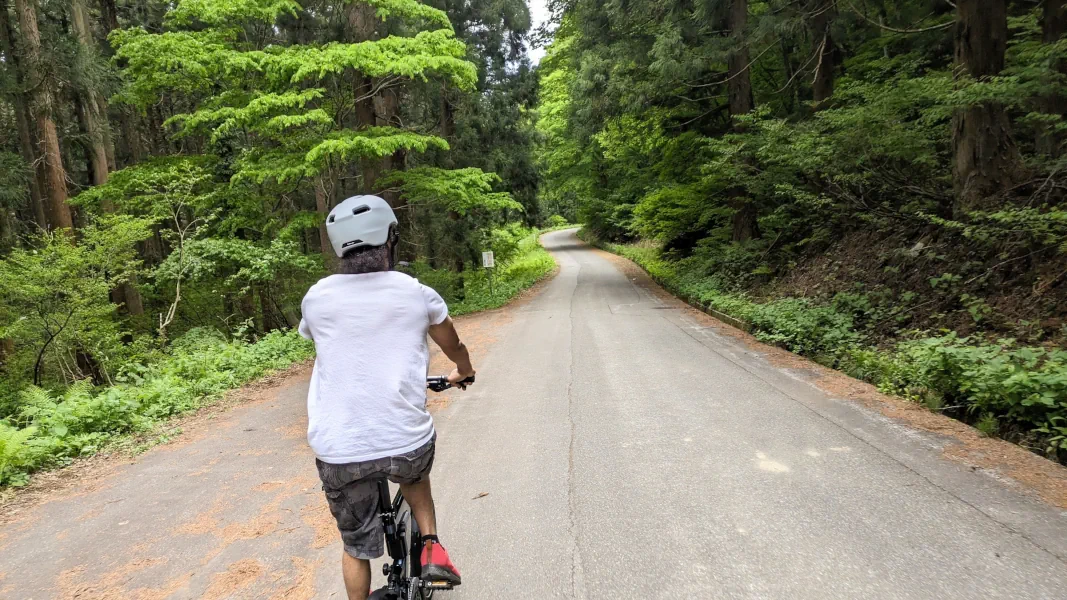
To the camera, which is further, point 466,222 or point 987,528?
point 466,222

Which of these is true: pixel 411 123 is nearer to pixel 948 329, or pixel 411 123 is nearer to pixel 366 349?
pixel 948 329

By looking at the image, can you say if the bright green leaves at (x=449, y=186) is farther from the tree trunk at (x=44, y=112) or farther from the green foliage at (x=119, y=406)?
the tree trunk at (x=44, y=112)

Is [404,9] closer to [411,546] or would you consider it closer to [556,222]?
[411,546]

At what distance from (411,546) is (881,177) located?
10.0 m

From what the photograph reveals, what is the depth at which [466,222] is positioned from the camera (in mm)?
19266

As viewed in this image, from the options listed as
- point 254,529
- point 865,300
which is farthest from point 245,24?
point 865,300

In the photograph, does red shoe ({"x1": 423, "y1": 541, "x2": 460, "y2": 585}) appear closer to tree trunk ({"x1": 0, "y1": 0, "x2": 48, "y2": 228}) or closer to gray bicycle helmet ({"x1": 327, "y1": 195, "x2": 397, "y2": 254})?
gray bicycle helmet ({"x1": 327, "y1": 195, "x2": 397, "y2": 254})

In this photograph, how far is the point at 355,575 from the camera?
210 centimetres

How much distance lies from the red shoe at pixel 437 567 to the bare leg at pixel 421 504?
0.08 m

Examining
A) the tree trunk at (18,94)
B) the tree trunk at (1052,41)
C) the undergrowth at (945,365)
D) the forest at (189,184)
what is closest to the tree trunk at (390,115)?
the forest at (189,184)

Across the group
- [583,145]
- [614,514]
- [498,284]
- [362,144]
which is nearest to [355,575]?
[614,514]

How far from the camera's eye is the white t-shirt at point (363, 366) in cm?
202

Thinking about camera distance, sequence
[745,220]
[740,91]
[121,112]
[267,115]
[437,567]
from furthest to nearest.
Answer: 1. [121,112]
2. [745,220]
3. [740,91]
4. [267,115]
5. [437,567]

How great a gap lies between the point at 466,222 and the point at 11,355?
12264 millimetres
